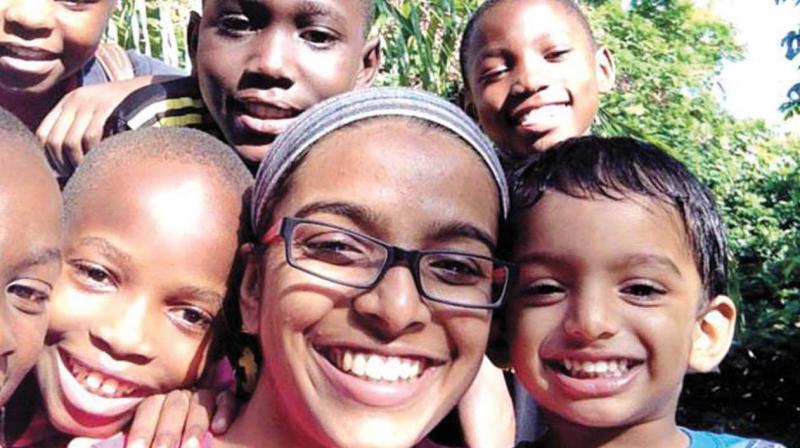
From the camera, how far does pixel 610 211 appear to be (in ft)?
6.50

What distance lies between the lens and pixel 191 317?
1944 millimetres

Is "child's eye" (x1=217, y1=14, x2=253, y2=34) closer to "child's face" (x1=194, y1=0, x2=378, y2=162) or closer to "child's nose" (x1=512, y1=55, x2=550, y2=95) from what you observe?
"child's face" (x1=194, y1=0, x2=378, y2=162)

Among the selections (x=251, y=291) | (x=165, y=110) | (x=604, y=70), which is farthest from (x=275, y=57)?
(x=604, y=70)

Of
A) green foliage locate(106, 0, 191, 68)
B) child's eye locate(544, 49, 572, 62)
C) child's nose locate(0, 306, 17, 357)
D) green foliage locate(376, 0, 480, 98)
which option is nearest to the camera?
child's nose locate(0, 306, 17, 357)

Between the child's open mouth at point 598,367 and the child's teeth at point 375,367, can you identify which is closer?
the child's teeth at point 375,367

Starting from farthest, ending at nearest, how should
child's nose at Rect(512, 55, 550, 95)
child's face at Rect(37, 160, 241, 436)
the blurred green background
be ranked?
the blurred green background
child's nose at Rect(512, 55, 550, 95)
child's face at Rect(37, 160, 241, 436)

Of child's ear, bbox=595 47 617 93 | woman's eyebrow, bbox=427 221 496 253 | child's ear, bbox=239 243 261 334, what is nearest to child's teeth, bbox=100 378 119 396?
child's ear, bbox=239 243 261 334

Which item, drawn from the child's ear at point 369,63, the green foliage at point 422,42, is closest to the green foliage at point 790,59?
the green foliage at point 422,42

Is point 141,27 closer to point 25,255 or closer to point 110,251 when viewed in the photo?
point 110,251

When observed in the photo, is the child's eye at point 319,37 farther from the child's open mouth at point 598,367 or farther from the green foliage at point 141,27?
the green foliage at point 141,27

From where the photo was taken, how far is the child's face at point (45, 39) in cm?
250

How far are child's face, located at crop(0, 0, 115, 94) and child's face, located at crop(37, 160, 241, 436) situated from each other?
734mm

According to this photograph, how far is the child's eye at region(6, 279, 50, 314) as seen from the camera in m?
1.43

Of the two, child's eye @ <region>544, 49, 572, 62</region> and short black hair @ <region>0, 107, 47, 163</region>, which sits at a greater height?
child's eye @ <region>544, 49, 572, 62</region>
